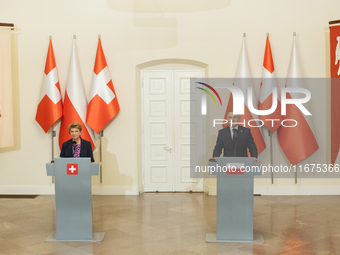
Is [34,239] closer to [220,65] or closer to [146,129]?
Answer: [146,129]

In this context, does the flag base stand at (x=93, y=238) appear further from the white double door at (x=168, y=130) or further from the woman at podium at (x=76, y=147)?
the white double door at (x=168, y=130)

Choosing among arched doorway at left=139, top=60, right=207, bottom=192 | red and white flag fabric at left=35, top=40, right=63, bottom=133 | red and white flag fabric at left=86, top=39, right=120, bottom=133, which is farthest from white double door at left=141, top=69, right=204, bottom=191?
red and white flag fabric at left=35, top=40, right=63, bottom=133

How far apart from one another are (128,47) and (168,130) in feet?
5.71

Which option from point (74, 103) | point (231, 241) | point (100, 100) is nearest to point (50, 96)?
point (74, 103)

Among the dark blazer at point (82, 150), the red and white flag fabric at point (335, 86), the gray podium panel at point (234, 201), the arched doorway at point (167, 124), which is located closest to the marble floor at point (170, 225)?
the gray podium panel at point (234, 201)

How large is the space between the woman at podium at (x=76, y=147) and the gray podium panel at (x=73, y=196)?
0.80ft

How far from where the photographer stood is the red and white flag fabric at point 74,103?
684 cm

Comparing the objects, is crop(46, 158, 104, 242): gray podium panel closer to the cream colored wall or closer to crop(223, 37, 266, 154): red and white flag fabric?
the cream colored wall

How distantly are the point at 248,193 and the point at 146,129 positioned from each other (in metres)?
3.22

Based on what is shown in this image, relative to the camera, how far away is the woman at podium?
4.74 meters

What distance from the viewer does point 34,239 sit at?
4.75 metres

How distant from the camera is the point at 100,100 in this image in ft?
22.5

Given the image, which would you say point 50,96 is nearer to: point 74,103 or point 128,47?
point 74,103

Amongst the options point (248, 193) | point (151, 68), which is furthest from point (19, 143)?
point (248, 193)
